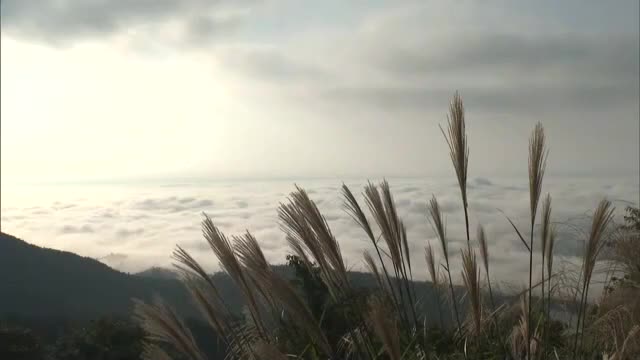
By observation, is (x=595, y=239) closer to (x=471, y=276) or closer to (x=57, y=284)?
(x=471, y=276)

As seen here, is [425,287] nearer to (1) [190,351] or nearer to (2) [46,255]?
(1) [190,351]

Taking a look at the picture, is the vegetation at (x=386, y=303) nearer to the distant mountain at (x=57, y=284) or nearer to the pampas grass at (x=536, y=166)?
the pampas grass at (x=536, y=166)

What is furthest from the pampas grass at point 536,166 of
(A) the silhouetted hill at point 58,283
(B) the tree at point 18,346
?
(A) the silhouetted hill at point 58,283

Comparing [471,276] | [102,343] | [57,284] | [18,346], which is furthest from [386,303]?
[57,284]

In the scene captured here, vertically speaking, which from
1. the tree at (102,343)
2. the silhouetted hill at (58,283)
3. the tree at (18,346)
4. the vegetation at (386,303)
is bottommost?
the silhouetted hill at (58,283)

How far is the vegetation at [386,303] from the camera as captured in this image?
3.34 metres

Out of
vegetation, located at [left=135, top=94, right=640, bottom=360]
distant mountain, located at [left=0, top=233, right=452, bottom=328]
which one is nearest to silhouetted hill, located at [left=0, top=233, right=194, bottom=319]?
distant mountain, located at [left=0, top=233, right=452, bottom=328]

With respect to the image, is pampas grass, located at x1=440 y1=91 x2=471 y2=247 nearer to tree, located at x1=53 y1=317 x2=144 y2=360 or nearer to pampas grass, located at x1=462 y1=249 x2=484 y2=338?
pampas grass, located at x1=462 y1=249 x2=484 y2=338

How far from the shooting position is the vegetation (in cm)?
334

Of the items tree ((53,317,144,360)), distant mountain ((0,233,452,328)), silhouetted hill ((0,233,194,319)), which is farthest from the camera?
silhouetted hill ((0,233,194,319))

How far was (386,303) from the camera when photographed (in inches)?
139

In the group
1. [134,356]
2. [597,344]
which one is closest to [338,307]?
[597,344]

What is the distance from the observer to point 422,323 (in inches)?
179

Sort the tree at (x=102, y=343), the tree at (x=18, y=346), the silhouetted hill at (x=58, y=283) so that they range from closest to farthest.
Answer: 1. the tree at (x=18, y=346)
2. the tree at (x=102, y=343)
3. the silhouetted hill at (x=58, y=283)
